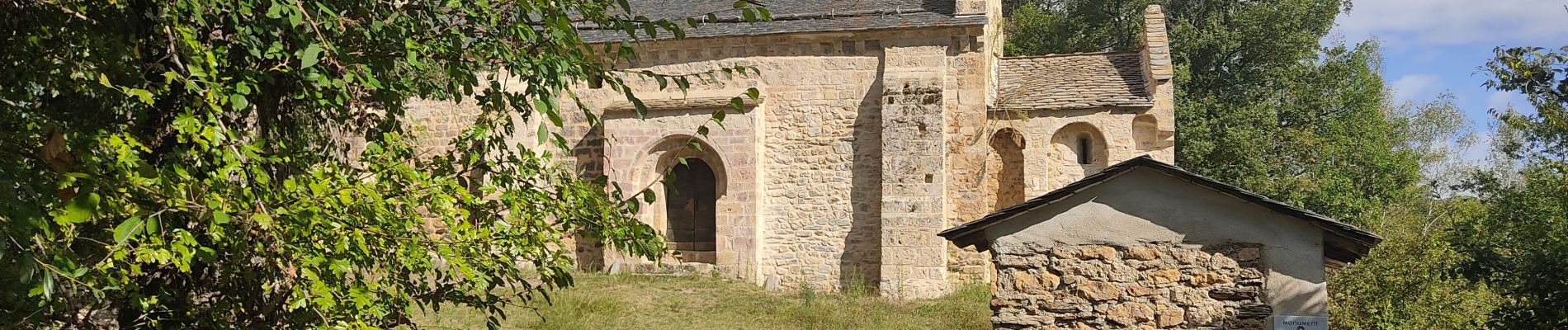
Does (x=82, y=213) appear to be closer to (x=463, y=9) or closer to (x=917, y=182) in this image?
(x=463, y=9)

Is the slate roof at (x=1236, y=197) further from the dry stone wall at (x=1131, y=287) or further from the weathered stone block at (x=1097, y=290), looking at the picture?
the weathered stone block at (x=1097, y=290)

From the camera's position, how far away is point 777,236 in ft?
55.1

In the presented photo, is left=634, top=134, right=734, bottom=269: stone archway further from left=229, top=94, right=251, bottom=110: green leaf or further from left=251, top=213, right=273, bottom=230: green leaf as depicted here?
left=251, top=213, right=273, bottom=230: green leaf

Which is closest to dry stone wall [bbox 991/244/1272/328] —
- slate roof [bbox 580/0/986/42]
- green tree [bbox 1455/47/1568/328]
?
green tree [bbox 1455/47/1568/328]

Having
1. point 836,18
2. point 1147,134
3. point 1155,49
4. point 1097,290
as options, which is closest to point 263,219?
point 1097,290

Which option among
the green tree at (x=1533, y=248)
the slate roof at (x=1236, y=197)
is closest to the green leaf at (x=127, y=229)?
the slate roof at (x=1236, y=197)

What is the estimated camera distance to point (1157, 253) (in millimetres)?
7832

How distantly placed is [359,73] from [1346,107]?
955 inches

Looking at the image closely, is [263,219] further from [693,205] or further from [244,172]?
[693,205]

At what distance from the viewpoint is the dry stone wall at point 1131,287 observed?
7.68m

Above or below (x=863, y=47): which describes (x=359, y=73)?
below

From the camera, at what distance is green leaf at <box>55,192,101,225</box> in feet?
12.2

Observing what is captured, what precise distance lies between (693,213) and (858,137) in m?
2.72

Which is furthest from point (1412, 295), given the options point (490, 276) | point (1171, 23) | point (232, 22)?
point (1171, 23)
